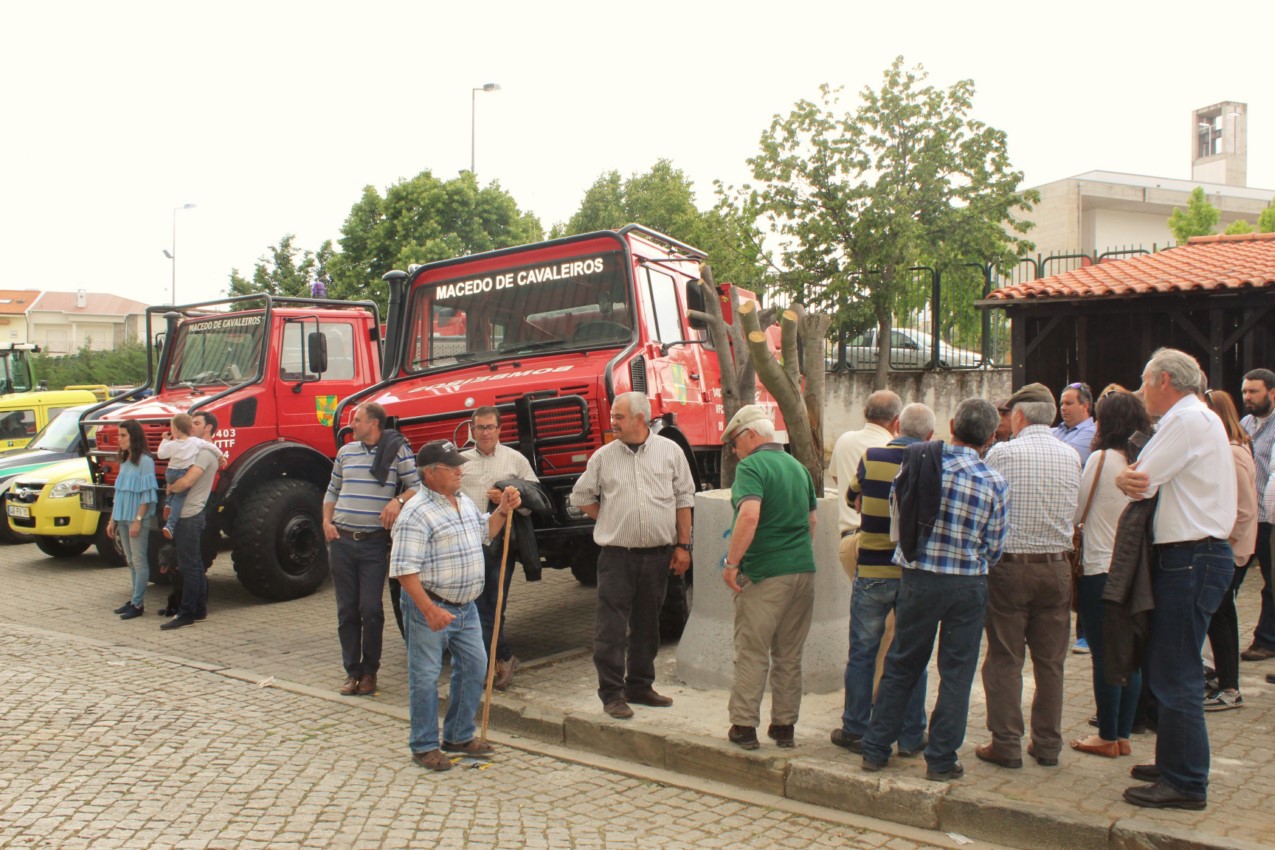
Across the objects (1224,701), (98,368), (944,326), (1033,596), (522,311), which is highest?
(944,326)

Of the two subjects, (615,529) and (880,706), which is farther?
(615,529)

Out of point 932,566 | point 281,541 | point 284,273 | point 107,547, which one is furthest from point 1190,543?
point 284,273

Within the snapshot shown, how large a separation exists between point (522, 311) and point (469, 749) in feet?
12.1

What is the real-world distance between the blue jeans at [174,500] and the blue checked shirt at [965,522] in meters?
6.59

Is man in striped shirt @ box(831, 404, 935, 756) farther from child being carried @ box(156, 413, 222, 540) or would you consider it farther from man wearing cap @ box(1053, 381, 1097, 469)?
child being carried @ box(156, 413, 222, 540)

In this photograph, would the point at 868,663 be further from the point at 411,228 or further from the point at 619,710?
the point at 411,228

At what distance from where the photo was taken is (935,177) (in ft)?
59.3

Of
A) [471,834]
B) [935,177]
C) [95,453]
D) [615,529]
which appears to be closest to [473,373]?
[615,529]

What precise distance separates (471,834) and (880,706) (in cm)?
189

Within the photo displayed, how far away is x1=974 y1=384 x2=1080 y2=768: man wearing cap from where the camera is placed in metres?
4.83

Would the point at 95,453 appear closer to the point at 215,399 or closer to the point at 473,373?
the point at 215,399

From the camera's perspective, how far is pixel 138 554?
9352 mm

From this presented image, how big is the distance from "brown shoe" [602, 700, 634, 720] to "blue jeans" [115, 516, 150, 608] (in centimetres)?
537

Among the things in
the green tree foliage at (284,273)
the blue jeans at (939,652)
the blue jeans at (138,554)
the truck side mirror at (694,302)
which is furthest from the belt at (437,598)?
the green tree foliage at (284,273)
